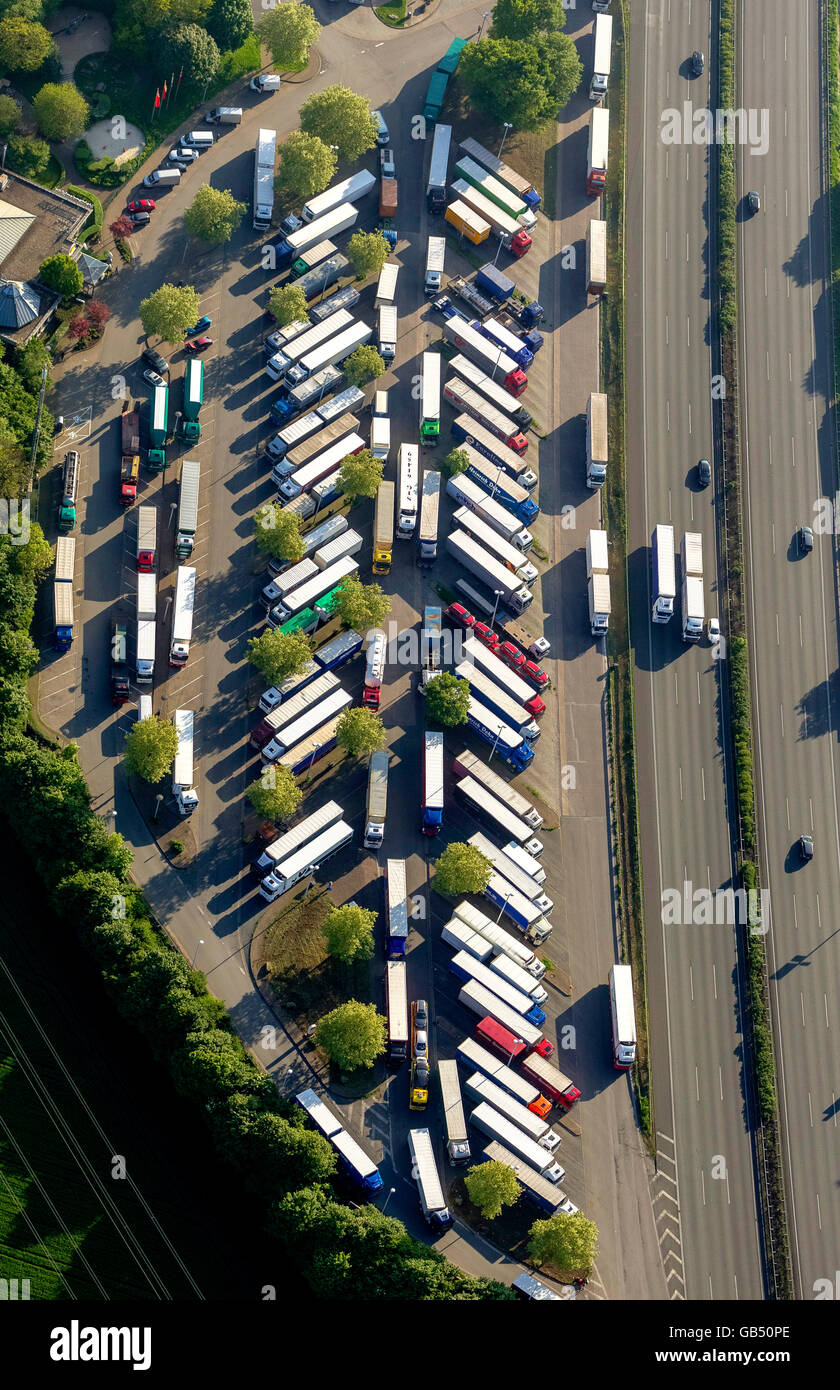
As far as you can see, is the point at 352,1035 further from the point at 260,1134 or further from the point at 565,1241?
the point at 565,1241

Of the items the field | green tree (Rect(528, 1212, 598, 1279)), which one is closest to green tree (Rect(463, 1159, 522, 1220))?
green tree (Rect(528, 1212, 598, 1279))

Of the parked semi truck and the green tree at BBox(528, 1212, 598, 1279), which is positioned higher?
the parked semi truck

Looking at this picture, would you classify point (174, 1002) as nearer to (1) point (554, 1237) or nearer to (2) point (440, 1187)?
(2) point (440, 1187)

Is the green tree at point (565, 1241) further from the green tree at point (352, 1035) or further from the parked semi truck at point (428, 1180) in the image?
the green tree at point (352, 1035)

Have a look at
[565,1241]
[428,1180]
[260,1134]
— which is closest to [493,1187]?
[428,1180]

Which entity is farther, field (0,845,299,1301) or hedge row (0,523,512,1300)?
field (0,845,299,1301)

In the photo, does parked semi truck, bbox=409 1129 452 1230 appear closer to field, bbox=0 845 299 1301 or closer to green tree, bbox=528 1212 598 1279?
green tree, bbox=528 1212 598 1279
